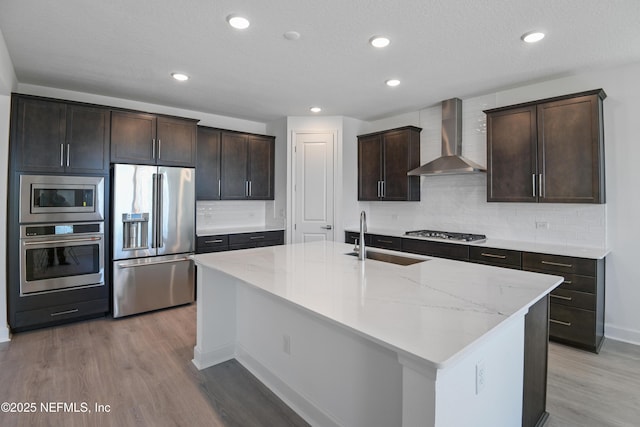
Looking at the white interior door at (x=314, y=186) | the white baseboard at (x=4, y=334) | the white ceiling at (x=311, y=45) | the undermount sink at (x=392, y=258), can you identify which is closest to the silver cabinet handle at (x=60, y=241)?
the white baseboard at (x=4, y=334)

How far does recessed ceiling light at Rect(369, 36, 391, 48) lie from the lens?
2.57 m

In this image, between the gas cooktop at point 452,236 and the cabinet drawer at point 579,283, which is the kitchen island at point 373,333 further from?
the gas cooktop at point 452,236

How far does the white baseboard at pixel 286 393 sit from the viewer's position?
1919 millimetres

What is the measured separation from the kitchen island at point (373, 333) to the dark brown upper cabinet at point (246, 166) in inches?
93.8

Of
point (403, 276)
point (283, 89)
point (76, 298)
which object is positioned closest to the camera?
point (403, 276)

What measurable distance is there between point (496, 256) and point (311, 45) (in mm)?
2696

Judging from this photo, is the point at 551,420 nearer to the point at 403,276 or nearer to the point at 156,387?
the point at 403,276

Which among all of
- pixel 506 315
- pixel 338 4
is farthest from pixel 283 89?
pixel 506 315

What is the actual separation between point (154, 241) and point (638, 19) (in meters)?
4.69

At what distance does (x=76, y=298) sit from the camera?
348 centimetres

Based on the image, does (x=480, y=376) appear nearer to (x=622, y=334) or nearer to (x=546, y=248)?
(x=546, y=248)

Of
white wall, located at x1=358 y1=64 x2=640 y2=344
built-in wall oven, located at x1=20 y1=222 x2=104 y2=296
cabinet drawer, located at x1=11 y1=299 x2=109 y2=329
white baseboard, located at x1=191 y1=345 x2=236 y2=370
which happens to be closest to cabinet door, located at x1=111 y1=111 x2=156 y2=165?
built-in wall oven, located at x1=20 y1=222 x2=104 y2=296

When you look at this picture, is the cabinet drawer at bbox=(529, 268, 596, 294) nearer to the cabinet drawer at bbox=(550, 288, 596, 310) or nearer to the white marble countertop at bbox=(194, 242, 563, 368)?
the cabinet drawer at bbox=(550, 288, 596, 310)

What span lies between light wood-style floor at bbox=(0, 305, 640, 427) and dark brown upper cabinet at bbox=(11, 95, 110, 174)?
1.68m
